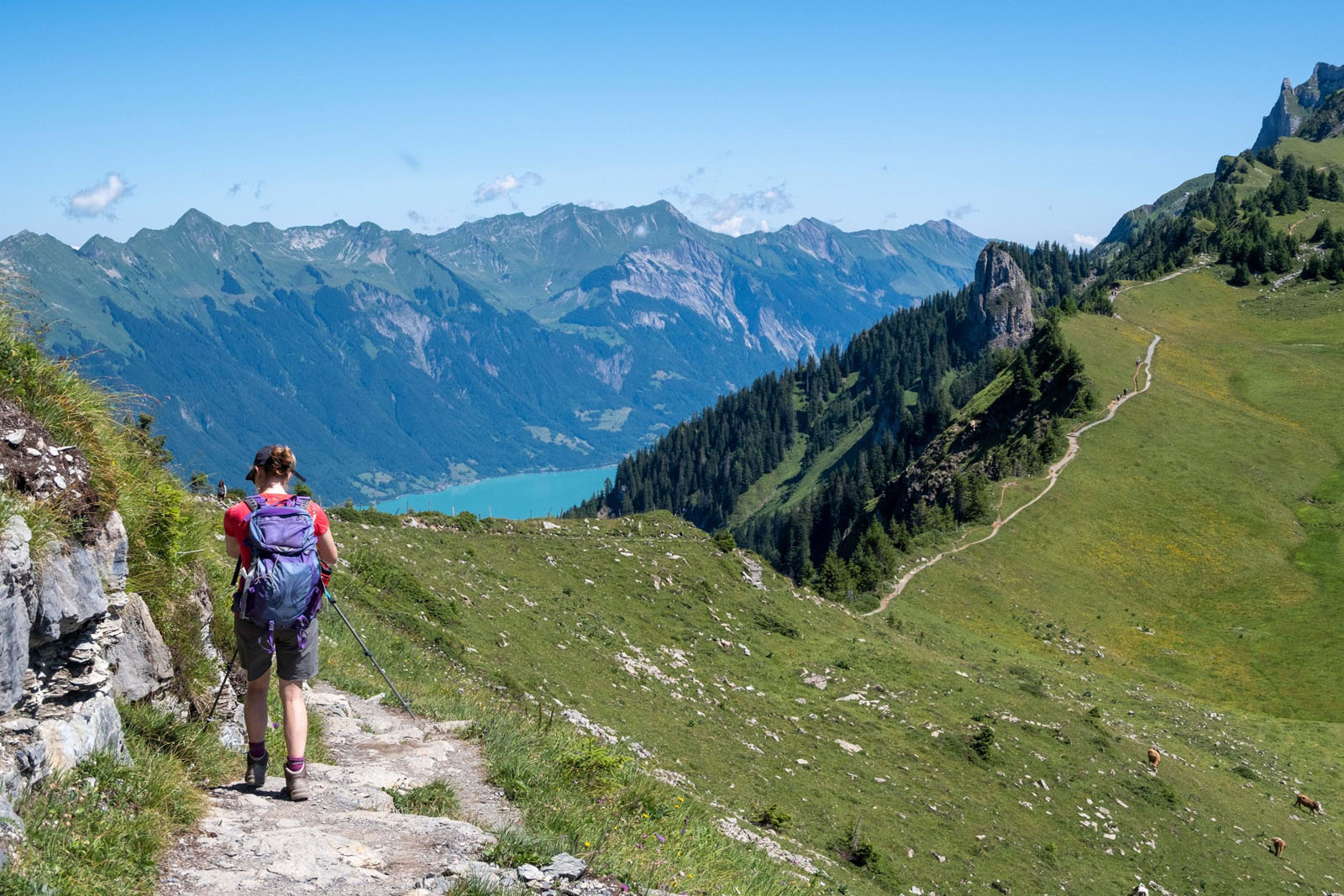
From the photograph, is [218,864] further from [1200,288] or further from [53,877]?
[1200,288]

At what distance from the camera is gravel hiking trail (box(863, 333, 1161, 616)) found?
61112 millimetres

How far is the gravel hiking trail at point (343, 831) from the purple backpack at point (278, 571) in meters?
1.57

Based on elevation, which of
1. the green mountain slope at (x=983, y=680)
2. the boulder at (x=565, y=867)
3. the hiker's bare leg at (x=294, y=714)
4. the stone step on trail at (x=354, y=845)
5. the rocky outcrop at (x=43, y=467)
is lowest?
the green mountain slope at (x=983, y=680)

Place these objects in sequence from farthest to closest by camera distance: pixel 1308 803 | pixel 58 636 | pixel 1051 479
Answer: pixel 1051 479 < pixel 1308 803 < pixel 58 636

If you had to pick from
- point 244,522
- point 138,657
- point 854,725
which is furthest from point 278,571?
point 854,725

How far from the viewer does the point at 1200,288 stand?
147 meters

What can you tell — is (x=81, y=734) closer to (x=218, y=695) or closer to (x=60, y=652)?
(x=60, y=652)

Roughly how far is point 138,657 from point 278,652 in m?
1.49

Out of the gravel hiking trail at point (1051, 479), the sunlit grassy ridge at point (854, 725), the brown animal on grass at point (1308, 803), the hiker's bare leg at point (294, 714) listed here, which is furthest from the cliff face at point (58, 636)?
the gravel hiking trail at point (1051, 479)

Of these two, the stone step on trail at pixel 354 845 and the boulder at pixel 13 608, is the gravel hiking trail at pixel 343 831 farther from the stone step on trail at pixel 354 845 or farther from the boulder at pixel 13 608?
the boulder at pixel 13 608

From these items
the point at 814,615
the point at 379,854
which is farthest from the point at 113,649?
the point at 814,615

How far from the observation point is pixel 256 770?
902 cm

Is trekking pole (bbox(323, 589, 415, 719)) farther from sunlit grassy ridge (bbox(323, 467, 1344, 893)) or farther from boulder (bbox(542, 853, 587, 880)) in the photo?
sunlit grassy ridge (bbox(323, 467, 1344, 893))

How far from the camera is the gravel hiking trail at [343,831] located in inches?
285
